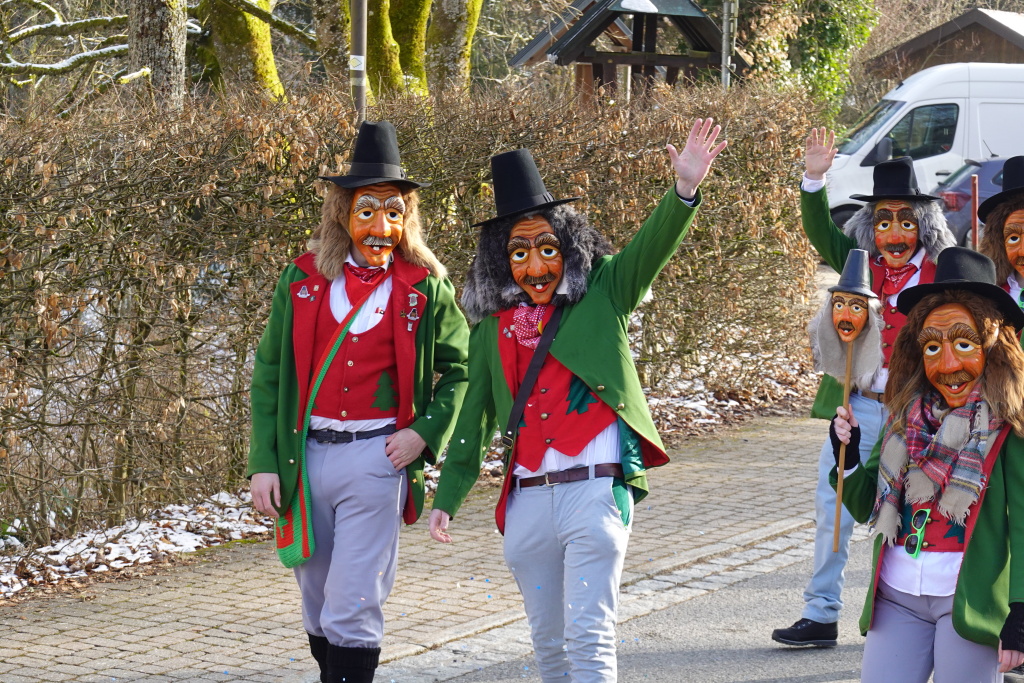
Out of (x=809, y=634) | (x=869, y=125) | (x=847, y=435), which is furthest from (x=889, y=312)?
(x=869, y=125)

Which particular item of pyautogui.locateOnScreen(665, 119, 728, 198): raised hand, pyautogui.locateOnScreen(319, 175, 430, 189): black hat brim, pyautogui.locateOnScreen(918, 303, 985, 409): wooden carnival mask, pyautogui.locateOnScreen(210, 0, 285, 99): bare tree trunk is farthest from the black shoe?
pyautogui.locateOnScreen(210, 0, 285, 99): bare tree trunk

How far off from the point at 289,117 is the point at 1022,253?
390cm

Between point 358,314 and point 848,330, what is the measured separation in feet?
5.55

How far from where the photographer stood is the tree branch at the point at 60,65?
1407 centimetres

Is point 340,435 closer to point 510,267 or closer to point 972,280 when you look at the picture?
point 510,267

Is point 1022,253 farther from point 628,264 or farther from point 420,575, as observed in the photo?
point 420,575

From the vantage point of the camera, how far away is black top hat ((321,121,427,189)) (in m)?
4.57

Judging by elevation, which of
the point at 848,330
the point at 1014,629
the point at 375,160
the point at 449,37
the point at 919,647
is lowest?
the point at 919,647

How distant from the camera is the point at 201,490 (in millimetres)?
7051

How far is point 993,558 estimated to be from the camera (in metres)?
3.51

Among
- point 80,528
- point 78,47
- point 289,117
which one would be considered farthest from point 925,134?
point 80,528

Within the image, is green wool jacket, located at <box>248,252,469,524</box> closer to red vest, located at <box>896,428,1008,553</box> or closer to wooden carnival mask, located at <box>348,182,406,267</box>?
wooden carnival mask, located at <box>348,182,406,267</box>

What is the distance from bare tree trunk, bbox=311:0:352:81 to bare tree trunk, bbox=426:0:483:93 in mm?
1316

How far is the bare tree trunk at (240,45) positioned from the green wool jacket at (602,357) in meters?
8.83
